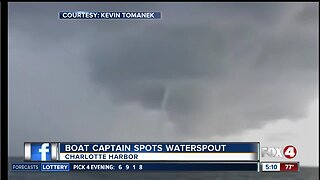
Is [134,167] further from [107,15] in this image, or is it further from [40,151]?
[107,15]

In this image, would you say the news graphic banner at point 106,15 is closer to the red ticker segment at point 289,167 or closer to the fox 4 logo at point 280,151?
the fox 4 logo at point 280,151

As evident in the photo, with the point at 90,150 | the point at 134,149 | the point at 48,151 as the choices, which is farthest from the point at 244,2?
the point at 48,151

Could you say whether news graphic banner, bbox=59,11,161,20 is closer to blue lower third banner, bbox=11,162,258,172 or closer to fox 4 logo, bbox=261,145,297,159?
blue lower third banner, bbox=11,162,258,172

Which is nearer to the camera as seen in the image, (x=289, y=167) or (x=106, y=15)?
(x=289, y=167)

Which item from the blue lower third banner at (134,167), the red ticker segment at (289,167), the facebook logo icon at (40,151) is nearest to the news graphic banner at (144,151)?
the facebook logo icon at (40,151)

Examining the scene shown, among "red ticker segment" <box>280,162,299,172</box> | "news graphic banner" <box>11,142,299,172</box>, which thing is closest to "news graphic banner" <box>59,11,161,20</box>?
"news graphic banner" <box>11,142,299,172</box>

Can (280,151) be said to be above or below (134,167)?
above

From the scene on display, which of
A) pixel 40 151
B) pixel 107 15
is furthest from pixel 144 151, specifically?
pixel 107 15
